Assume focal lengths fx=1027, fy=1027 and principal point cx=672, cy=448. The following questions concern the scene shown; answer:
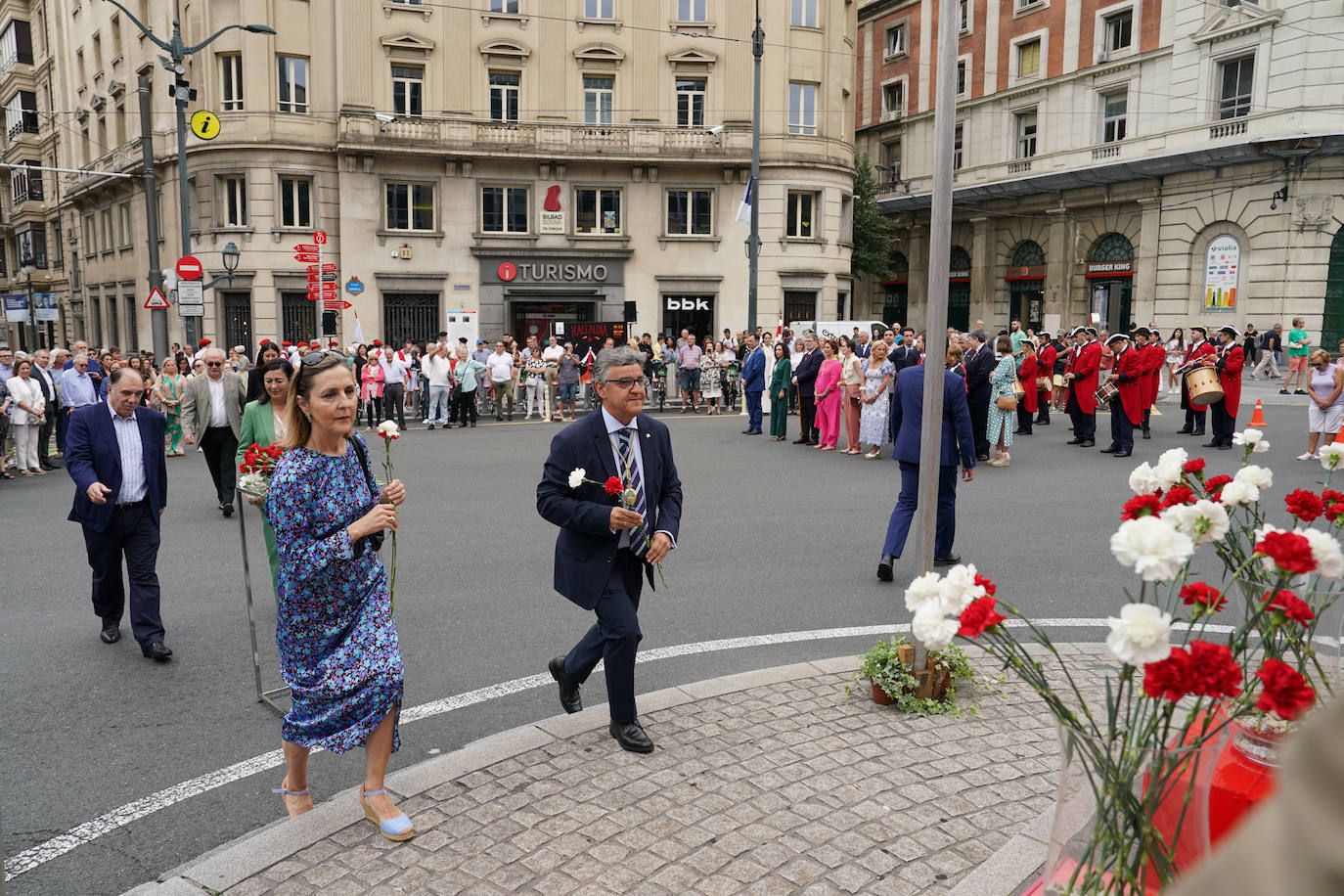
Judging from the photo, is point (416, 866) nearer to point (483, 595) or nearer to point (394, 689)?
point (394, 689)

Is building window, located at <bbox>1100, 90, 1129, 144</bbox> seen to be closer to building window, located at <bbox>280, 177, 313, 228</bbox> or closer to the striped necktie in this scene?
building window, located at <bbox>280, 177, 313, 228</bbox>

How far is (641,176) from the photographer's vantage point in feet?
118

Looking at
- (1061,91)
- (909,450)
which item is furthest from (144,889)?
(1061,91)

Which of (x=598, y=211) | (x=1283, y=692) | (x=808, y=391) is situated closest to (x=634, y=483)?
(x=1283, y=692)

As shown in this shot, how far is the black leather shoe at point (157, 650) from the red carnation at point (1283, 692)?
608 cm

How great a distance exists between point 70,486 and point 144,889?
12.1m

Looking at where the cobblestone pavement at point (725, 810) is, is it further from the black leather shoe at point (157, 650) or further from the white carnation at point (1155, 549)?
the black leather shoe at point (157, 650)

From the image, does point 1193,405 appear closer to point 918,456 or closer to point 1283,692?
point 918,456

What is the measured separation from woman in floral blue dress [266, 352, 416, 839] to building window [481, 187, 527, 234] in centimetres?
3257

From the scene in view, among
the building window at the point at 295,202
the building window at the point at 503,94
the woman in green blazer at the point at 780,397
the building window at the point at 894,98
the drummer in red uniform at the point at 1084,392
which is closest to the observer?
the drummer in red uniform at the point at 1084,392

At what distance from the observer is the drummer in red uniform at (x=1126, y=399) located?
15.5m

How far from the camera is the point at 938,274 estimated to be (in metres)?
5.09

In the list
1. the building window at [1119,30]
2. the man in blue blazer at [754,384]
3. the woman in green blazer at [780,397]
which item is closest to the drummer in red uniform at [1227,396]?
the woman in green blazer at [780,397]

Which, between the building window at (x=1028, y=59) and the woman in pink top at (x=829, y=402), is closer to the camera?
the woman in pink top at (x=829, y=402)
